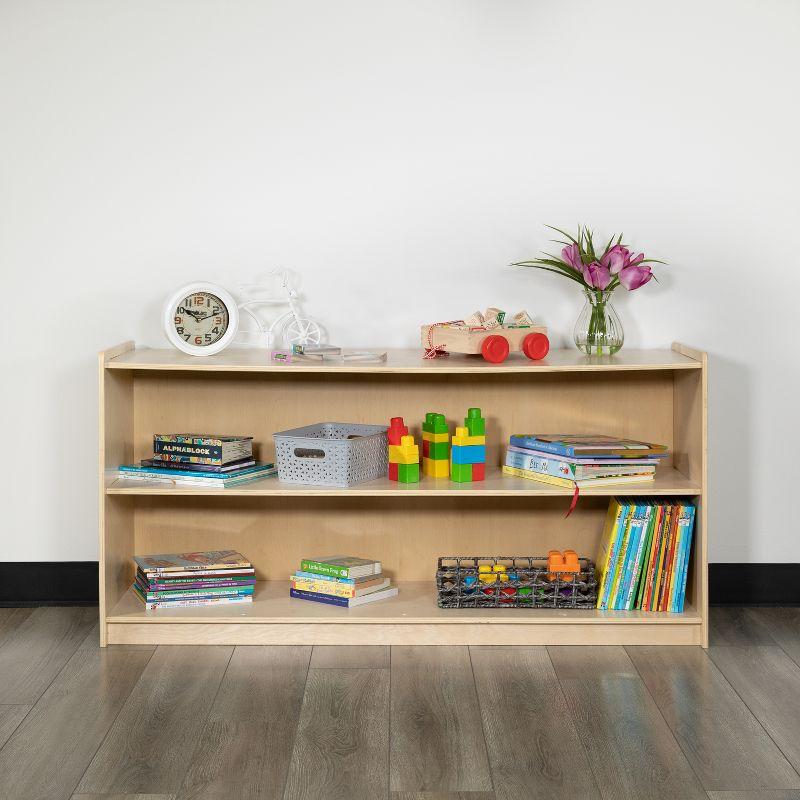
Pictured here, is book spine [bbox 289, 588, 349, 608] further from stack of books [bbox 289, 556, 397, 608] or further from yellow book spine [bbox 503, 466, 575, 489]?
yellow book spine [bbox 503, 466, 575, 489]

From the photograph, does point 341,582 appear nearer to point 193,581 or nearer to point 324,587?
point 324,587

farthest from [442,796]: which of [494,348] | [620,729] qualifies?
[494,348]

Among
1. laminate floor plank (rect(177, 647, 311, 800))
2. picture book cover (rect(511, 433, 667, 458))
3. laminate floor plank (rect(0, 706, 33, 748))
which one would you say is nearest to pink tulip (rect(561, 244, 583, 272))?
picture book cover (rect(511, 433, 667, 458))

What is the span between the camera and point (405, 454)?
281cm

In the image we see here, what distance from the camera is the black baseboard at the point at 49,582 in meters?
3.18

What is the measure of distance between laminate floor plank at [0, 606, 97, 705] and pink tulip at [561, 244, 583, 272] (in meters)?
1.76

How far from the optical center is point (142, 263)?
3.09m

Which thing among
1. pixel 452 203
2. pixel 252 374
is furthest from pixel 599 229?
pixel 252 374

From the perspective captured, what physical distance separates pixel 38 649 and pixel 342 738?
104cm

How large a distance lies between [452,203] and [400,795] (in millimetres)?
1753

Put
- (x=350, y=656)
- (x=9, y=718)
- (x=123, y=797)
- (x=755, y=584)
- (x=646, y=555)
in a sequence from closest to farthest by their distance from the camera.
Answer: (x=123, y=797) → (x=9, y=718) → (x=350, y=656) → (x=646, y=555) → (x=755, y=584)

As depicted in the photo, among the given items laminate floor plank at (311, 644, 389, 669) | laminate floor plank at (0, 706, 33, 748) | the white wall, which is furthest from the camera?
the white wall

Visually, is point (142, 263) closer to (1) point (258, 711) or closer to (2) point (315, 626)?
(2) point (315, 626)

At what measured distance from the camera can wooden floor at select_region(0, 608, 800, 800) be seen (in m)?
2.02
